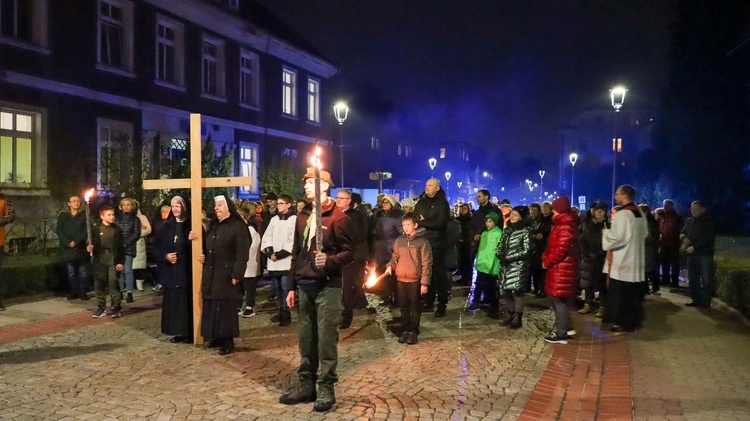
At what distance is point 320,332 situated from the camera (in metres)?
5.51

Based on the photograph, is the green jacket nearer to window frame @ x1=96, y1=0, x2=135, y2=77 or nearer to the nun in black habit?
the nun in black habit

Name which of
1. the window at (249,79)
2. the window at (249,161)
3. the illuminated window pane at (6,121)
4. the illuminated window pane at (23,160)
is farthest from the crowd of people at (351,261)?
the window at (249,79)

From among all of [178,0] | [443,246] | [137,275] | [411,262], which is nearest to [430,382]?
[411,262]

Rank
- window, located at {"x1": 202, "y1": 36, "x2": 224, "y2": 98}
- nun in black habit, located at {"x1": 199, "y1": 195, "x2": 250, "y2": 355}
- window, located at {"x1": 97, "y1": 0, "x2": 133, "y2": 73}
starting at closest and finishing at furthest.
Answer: nun in black habit, located at {"x1": 199, "y1": 195, "x2": 250, "y2": 355} < window, located at {"x1": 97, "y1": 0, "x2": 133, "y2": 73} < window, located at {"x1": 202, "y1": 36, "x2": 224, "y2": 98}

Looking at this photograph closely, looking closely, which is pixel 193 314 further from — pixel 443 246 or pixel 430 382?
pixel 443 246

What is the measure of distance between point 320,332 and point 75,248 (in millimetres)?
7622

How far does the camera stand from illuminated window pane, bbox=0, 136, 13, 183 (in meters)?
16.3

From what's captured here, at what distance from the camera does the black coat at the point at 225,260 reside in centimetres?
741

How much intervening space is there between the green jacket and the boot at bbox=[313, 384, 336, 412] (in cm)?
514

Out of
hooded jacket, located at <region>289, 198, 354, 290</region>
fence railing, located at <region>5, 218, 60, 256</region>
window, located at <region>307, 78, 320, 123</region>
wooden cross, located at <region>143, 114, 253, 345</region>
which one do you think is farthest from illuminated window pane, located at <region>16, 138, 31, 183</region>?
window, located at <region>307, 78, 320, 123</region>

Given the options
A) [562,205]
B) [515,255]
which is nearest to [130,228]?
[515,255]

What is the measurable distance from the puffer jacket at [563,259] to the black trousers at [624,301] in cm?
100

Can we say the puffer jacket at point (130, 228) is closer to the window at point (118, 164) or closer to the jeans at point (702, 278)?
the window at point (118, 164)

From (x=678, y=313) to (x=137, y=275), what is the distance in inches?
420
